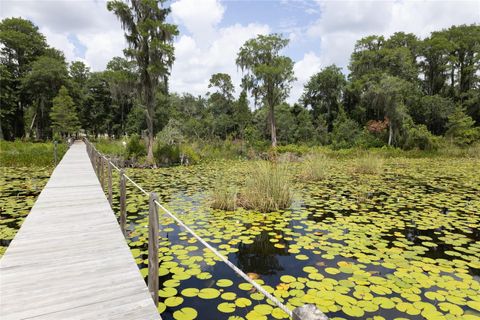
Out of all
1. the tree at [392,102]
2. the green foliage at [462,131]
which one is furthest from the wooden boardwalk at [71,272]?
the green foliage at [462,131]

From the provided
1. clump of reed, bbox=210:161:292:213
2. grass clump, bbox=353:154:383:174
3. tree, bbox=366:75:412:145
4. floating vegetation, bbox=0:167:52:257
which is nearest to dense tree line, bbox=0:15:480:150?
tree, bbox=366:75:412:145

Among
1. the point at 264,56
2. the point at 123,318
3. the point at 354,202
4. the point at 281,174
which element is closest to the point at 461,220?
the point at 354,202

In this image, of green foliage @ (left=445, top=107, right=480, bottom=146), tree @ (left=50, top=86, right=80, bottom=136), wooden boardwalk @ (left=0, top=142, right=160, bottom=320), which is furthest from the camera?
tree @ (left=50, top=86, right=80, bottom=136)

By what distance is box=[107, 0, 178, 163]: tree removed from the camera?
49.3 feet

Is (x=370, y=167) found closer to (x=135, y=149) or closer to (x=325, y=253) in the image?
(x=325, y=253)

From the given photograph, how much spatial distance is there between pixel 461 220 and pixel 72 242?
6.71 meters

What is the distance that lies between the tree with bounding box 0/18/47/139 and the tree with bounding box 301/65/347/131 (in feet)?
106

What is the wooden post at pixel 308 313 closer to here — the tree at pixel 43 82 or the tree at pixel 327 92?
the tree at pixel 327 92

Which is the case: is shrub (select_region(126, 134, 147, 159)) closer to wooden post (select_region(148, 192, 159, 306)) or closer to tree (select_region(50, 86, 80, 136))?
wooden post (select_region(148, 192, 159, 306))

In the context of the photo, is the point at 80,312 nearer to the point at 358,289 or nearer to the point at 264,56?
the point at 358,289

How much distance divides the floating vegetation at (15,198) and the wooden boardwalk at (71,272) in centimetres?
72

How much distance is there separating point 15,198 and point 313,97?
33186 mm

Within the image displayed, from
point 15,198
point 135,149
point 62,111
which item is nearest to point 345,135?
point 135,149

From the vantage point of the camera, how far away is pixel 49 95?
32281 mm
